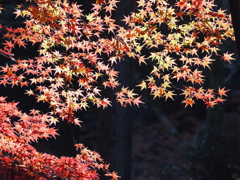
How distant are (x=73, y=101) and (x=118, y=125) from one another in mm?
3143

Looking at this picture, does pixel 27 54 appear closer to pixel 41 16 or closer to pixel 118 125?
pixel 118 125

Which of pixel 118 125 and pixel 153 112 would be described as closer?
pixel 118 125

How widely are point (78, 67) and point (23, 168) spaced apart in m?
1.64

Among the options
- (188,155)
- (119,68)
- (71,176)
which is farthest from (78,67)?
(188,155)

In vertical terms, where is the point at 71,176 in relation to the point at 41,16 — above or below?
below

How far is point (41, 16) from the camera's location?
5203 mm

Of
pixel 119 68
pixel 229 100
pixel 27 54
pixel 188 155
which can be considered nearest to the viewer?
pixel 119 68

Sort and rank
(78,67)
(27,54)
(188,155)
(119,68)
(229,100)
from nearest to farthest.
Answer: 1. (78,67)
2. (119,68)
3. (27,54)
4. (188,155)
5. (229,100)

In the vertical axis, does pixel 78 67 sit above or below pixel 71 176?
above

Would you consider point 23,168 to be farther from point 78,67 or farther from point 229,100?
point 229,100

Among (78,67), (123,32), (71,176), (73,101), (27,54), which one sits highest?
(27,54)

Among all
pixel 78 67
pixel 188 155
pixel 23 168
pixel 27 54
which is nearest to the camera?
pixel 23 168

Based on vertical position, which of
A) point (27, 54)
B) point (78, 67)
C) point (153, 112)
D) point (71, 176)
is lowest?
point (71, 176)

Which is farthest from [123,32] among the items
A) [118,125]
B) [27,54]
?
[27,54]
